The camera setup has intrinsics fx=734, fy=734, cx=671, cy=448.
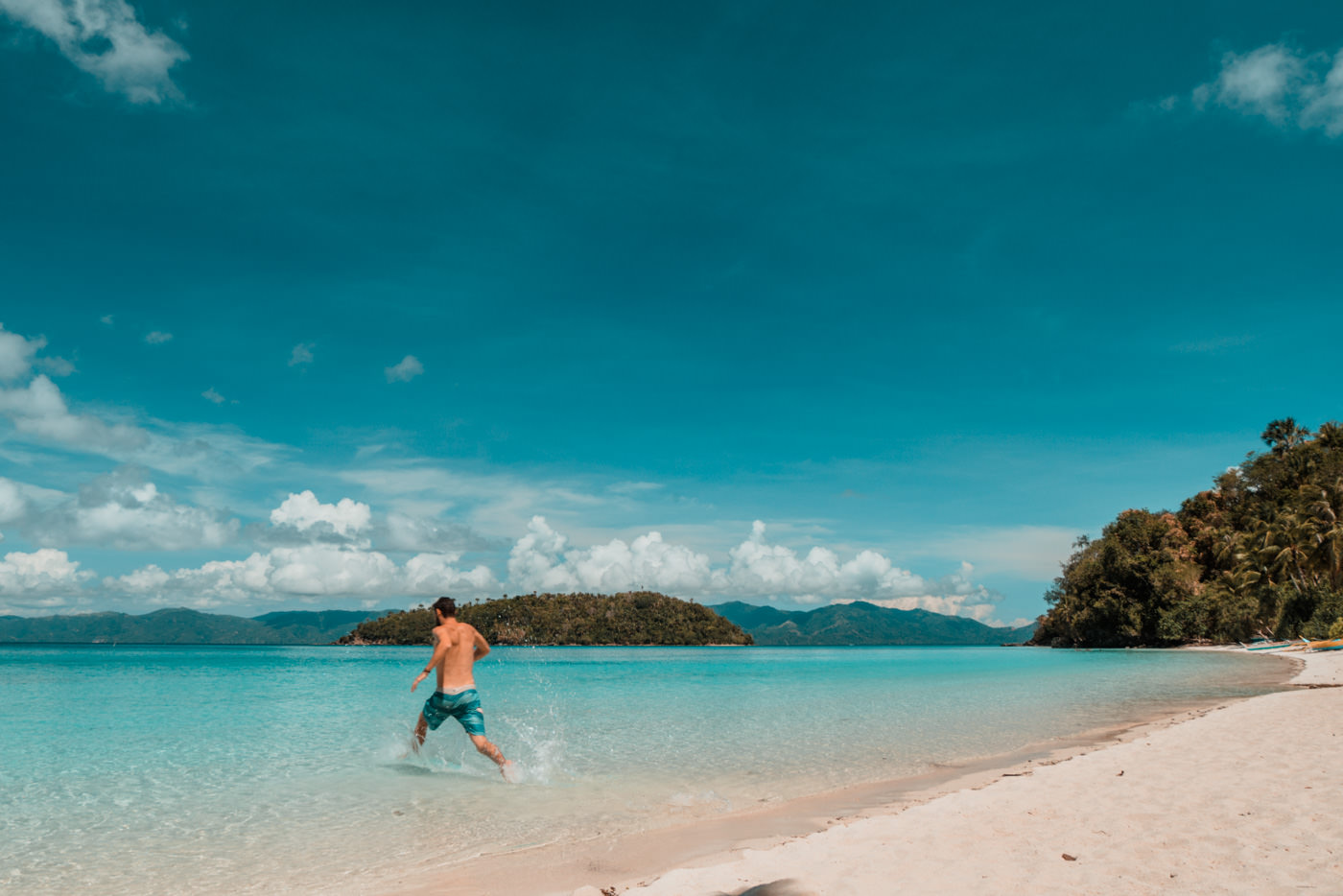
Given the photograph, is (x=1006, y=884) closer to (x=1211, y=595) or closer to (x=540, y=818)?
(x=540, y=818)

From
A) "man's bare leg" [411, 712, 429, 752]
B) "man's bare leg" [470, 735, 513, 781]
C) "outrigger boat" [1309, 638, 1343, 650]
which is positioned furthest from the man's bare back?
"outrigger boat" [1309, 638, 1343, 650]

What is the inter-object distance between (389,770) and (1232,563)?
3540 inches

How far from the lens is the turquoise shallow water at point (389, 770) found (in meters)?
7.89

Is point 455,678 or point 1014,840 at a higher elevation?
point 455,678

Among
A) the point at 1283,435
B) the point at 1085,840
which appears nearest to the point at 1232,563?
the point at 1283,435

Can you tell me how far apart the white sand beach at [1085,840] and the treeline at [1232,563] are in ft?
166

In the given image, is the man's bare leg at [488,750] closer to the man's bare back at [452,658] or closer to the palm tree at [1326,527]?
the man's bare back at [452,658]

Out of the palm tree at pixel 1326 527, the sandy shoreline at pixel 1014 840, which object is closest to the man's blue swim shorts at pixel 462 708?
the sandy shoreline at pixel 1014 840

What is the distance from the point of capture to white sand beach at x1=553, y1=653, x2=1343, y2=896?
5.37 metres

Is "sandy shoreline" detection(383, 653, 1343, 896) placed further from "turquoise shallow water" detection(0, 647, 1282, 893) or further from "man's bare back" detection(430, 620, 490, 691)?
"man's bare back" detection(430, 620, 490, 691)

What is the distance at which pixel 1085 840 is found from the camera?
21.0 ft

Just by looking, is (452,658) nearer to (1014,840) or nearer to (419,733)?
(419,733)

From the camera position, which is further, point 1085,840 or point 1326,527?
point 1326,527

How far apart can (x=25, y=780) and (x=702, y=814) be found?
36.1ft
